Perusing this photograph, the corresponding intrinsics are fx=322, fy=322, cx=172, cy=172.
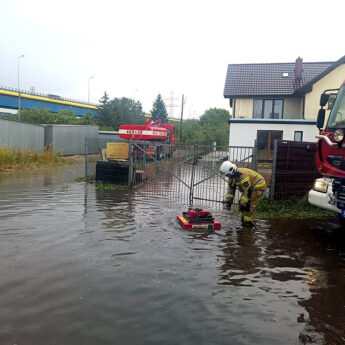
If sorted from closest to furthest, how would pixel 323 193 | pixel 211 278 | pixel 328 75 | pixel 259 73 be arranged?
1. pixel 211 278
2. pixel 323 193
3. pixel 328 75
4. pixel 259 73

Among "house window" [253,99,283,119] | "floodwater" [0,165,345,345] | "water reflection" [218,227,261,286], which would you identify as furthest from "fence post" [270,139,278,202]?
"house window" [253,99,283,119]

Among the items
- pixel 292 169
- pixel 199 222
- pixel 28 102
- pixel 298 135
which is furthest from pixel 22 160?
pixel 28 102

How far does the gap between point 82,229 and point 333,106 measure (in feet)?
19.4

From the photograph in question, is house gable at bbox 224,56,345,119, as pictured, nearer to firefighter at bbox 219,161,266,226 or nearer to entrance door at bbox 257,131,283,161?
entrance door at bbox 257,131,283,161

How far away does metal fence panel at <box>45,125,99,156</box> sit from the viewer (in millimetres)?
23911

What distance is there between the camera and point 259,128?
21.8 meters

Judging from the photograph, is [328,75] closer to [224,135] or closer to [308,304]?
[308,304]

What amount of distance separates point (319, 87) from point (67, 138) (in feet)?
63.1

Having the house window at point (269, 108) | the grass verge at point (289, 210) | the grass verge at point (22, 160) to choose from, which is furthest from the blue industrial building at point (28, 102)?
the grass verge at point (289, 210)

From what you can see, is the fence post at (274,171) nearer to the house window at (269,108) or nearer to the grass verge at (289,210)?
the grass verge at (289,210)

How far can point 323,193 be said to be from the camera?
6.42m

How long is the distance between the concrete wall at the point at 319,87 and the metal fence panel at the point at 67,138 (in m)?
16.3

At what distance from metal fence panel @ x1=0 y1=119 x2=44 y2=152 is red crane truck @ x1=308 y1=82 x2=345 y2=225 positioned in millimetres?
17093

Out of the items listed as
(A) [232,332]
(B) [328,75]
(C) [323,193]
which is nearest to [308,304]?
(A) [232,332]
